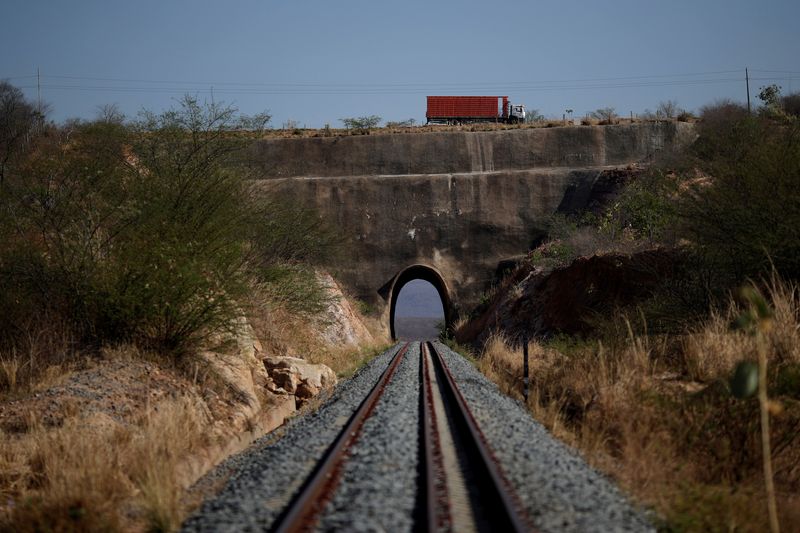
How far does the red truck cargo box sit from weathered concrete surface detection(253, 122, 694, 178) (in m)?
7.84

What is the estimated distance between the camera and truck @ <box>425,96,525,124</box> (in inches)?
1860

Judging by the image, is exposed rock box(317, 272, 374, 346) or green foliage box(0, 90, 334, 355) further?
exposed rock box(317, 272, 374, 346)

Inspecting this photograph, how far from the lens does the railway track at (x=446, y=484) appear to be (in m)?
5.44

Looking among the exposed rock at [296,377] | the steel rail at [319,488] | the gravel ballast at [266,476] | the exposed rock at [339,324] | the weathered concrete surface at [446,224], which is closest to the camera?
the steel rail at [319,488]

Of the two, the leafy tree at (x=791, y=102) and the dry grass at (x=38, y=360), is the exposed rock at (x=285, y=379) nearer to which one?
the dry grass at (x=38, y=360)

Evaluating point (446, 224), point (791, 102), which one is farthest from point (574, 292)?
point (791, 102)

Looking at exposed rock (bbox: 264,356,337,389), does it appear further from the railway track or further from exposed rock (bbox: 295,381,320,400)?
the railway track

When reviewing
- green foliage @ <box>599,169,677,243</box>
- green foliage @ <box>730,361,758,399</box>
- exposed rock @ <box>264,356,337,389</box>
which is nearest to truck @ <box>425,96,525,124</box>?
green foliage @ <box>599,169,677,243</box>

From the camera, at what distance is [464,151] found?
39.6 meters

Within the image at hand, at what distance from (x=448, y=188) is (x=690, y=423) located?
3093 cm

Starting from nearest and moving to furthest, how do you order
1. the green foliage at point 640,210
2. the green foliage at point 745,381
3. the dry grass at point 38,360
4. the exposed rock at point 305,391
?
the green foliage at point 745,381
the dry grass at point 38,360
the exposed rock at point 305,391
the green foliage at point 640,210

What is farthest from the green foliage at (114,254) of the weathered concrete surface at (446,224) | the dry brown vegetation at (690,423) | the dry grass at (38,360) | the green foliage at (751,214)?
the weathered concrete surface at (446,224)

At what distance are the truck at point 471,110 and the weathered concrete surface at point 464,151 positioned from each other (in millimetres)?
7741

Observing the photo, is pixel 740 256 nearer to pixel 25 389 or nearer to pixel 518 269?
pixel 25 389
